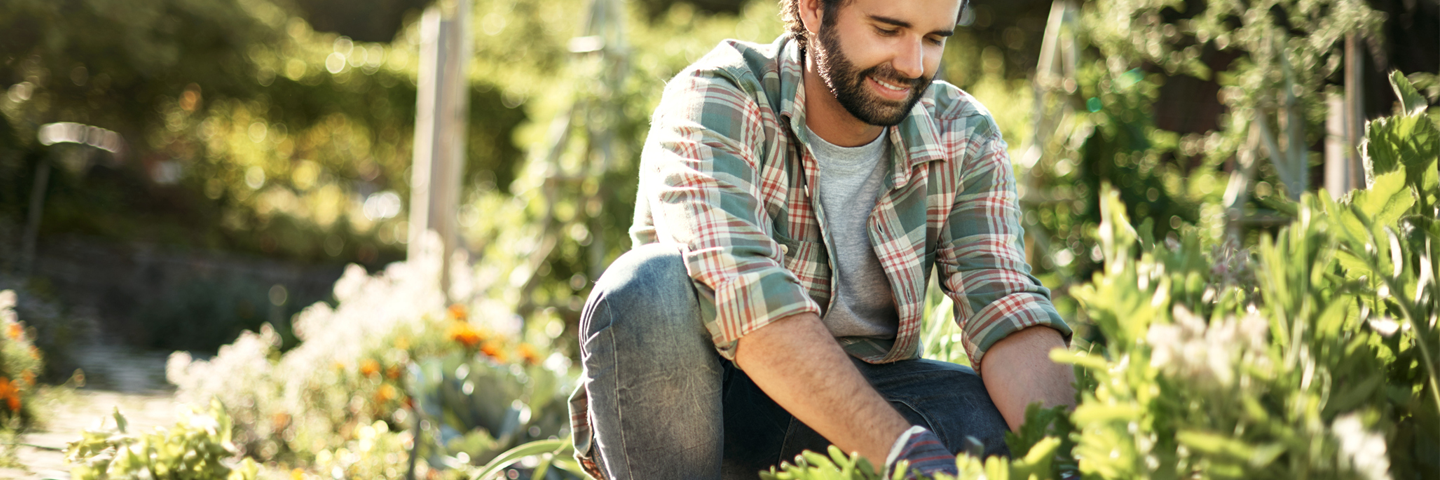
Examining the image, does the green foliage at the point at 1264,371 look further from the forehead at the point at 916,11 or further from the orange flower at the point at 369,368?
the orange flower at the point at 369,368

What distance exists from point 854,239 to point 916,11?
0.38 m

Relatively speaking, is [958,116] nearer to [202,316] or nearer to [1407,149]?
[1407,149]

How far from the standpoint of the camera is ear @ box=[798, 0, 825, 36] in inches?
58.2

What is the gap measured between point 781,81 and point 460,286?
2646mm

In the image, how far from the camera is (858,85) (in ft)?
4.67

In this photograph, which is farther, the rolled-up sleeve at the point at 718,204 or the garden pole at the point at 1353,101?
the garden pole at the point at 1353,101

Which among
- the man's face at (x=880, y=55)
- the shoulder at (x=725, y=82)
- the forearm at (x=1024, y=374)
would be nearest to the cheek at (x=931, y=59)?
the man's face at (x=880, y=55)

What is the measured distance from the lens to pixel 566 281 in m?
4.36

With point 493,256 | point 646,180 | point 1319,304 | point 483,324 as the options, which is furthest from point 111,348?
point 1319,304

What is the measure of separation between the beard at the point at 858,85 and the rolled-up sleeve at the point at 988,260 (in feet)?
0.60

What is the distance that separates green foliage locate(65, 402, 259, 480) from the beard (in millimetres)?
1154

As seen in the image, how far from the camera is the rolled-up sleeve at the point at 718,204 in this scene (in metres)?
1.17

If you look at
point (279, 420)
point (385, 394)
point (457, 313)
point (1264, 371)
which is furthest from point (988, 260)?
point (279, 420)

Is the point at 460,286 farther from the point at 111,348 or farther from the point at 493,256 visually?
the point at 111,348
